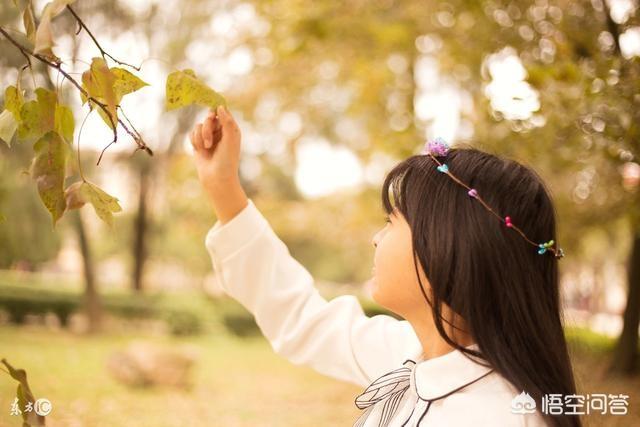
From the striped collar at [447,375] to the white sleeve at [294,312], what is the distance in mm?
290

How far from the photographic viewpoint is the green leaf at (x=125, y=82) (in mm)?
734

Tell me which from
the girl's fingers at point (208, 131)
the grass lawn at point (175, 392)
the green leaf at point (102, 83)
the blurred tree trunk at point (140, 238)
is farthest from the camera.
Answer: the blurred tree trunk at point (140, 238)

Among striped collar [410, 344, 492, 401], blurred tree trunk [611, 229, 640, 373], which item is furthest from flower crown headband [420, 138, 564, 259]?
blurred tree trunk [611, 229, 640, 373]

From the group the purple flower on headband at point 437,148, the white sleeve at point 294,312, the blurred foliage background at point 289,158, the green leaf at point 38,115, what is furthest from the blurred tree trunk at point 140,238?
the green leaf at point 38,115

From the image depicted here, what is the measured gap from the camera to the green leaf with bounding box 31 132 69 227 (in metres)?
0.71

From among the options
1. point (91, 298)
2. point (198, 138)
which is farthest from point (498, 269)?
point (91, 298)

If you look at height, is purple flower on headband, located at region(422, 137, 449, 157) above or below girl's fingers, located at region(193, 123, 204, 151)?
below

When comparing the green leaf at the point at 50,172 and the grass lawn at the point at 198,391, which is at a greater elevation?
the green leaf at the point at 50,172

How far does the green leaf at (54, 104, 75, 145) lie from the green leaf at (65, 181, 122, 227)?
0.06 metres

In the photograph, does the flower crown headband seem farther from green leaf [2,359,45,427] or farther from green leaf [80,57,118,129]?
green leaf [2,359,45,427]

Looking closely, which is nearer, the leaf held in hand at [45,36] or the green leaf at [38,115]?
the leaf held in hand at [45,36]

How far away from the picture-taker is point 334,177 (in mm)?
8812

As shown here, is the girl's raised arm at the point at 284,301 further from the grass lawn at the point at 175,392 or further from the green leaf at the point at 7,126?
the grass lawn at the point at 175,392

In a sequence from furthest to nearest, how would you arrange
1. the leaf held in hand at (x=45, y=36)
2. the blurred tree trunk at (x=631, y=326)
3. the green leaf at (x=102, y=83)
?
the blurred tree trunk at (x=631, y=326) → the green leaf at (x=102, y=83) → the leaf held in hand at (x=45, y=36)
